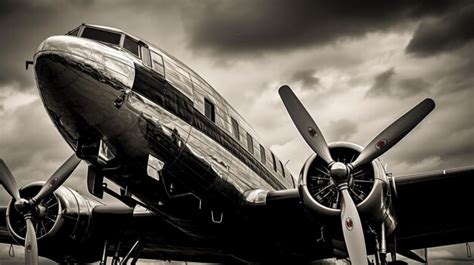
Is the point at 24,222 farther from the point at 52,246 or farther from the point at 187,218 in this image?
the point at 187,218

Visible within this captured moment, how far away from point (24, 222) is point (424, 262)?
1128 centimetres

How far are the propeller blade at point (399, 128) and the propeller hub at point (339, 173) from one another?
0.60 meters

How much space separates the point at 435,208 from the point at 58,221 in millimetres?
8831

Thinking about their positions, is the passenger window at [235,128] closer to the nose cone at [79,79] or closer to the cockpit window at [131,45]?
the cockpit window at [131,45]

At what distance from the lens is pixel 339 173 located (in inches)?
348

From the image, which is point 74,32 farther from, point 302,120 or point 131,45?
point 302,120

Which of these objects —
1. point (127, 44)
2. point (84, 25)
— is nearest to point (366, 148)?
point (127, 44)

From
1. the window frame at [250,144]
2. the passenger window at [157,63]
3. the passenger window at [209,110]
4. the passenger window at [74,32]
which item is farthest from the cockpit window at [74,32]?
the window frame at [250,144]

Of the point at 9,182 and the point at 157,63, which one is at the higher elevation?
the point at 157,63

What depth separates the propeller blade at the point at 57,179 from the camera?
1151 centimetres

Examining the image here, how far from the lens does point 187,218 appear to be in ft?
32.3

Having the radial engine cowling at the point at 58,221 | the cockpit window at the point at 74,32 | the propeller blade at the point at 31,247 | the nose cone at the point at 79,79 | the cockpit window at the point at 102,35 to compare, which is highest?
the cockpit window at the point at 74,32

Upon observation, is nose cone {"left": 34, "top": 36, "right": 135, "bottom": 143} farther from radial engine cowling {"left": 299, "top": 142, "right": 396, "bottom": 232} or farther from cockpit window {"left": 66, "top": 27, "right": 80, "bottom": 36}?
radial engine cowling {"left": 299, "top": 142, "right": 396, "bottom": 232}

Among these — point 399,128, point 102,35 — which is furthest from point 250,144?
point 102,35
